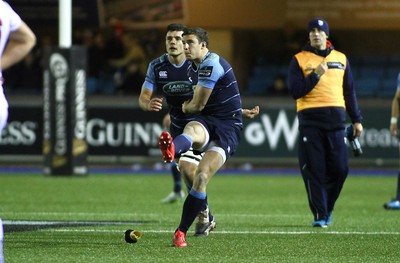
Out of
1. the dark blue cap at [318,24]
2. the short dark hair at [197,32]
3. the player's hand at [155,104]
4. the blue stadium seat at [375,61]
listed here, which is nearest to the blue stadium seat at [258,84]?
the blue stadium seat at [375,61]

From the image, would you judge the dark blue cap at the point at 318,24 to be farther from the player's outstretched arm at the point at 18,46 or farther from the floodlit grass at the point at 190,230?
the player's outstretched arm at the point at 18,46

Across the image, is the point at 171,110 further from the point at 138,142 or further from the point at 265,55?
the point at 265,55

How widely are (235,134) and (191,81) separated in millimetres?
1452

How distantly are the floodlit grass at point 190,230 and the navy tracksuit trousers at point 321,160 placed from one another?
34cm

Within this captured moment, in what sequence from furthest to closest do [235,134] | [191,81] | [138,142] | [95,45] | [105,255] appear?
1. [95,45]
2. [138,142]
3. [191,81]
4. [235,134]
5. [105,255]

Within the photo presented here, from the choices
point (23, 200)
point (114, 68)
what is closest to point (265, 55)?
point (114, 68)

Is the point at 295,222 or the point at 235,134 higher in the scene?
the point at 235,134

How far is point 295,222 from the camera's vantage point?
554 inches

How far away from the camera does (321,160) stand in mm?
13570

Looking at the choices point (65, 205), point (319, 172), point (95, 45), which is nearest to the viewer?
point (319, 172)

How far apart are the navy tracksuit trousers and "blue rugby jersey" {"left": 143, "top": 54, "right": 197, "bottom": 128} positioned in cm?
167

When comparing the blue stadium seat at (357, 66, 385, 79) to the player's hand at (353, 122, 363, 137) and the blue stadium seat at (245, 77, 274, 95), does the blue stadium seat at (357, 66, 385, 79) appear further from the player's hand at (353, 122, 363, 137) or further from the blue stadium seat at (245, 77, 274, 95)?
the player's hand at (353, 122, 363, 137)

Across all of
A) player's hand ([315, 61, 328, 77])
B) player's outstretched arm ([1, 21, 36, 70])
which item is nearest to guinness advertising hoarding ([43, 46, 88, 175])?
player's hand ([315, 61, 328, 77])

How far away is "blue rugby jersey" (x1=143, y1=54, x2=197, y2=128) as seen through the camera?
1265 centimetres
